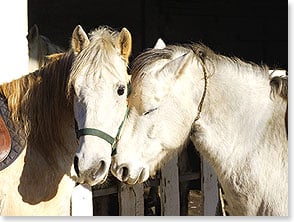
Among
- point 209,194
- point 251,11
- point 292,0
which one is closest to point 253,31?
point 251,11

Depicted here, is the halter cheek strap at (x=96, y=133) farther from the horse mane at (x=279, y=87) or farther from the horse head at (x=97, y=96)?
the horse mane at (x=279, y=87)

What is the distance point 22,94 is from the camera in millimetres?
3082

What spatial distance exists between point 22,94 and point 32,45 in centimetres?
132

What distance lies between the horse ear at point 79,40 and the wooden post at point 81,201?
893 millimetres

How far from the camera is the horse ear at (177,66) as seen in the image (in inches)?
110

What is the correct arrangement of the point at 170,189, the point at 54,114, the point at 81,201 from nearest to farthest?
the point at 54,114 < the point at 81,201 < the point at 170,189

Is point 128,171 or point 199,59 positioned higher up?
point 199,59

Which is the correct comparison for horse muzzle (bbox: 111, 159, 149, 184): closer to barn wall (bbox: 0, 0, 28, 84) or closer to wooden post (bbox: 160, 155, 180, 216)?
barn wall (bbox: 0, 0, 28, 84)

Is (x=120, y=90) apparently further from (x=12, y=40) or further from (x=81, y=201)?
(x=81, y=201)

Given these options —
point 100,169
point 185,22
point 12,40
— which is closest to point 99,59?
point 100,169

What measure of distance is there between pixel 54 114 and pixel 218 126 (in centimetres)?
75

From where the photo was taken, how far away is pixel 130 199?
4.16 m

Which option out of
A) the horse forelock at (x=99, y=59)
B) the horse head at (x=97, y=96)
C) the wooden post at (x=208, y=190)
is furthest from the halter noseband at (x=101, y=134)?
the wooden post at (x=208, y=190)

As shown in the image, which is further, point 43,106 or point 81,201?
point 81,201
